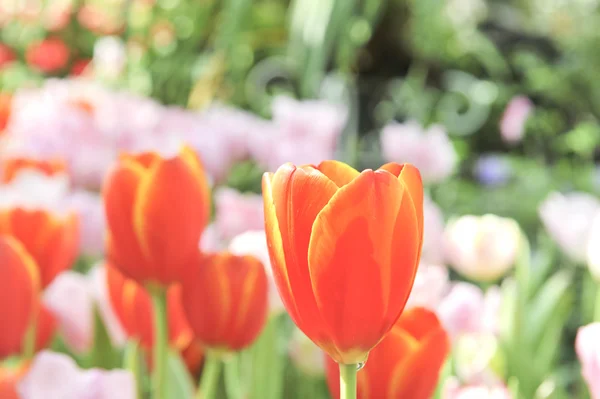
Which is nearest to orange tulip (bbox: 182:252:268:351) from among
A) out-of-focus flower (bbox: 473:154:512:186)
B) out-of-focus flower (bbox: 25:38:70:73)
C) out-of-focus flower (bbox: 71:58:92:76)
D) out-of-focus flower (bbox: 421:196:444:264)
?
out-of-focus flower (bbox: 421:196:444:264)

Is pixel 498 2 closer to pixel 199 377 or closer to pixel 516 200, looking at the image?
pixel 516 200

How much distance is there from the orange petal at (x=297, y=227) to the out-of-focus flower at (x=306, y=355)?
0.34 m

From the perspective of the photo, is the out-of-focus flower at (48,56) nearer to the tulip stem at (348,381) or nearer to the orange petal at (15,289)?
the orange petal at (15,289)

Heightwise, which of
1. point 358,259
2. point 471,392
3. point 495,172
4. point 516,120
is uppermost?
point 358,259

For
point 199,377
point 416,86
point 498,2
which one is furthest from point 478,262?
point 498,2

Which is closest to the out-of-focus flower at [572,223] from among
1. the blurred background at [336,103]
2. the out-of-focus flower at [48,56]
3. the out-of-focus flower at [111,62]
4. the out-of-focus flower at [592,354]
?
the blurred background at [336,103]

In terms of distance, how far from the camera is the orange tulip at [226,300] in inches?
19.5

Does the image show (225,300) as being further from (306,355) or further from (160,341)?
(306,355)

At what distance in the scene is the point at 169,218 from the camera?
49cm

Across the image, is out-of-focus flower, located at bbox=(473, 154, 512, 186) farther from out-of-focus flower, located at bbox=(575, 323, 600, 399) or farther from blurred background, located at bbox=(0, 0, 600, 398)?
out-of-focus flower, located at bbox=(575, 323, 600, 399)

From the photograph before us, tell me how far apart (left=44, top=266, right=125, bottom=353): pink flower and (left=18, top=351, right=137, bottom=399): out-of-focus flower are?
208 millimetres

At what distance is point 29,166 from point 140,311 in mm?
303

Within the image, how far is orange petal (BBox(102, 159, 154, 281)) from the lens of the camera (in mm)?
494

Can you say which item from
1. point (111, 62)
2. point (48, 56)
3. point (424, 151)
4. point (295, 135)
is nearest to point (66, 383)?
point (295, 135)
